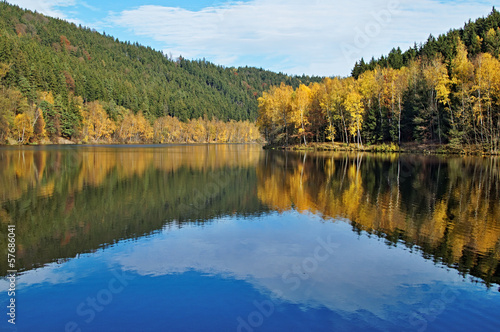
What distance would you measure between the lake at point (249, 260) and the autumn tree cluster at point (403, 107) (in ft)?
125

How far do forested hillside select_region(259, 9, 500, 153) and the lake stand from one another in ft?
126

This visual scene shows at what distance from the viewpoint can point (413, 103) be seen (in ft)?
209

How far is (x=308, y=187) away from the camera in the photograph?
81.9ft

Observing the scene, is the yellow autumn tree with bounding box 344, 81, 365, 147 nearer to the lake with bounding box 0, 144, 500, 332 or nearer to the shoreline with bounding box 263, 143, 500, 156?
the shoreline with bounding box 263, 143, 500, 156

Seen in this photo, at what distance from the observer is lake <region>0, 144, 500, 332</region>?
7879mm

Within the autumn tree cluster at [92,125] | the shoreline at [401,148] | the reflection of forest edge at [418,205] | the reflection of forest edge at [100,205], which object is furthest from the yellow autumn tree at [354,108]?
the autumn tree cluster at [92,125]

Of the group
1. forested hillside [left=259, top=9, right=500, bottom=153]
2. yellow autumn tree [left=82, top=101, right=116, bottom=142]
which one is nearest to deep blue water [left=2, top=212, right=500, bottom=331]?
forested hillside [left=259, top=9, right=500, bottom=153]

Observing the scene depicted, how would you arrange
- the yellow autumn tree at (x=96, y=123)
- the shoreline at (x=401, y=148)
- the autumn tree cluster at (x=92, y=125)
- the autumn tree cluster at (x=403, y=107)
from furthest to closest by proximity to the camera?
the yellow autumn tree at (x=96, y=123)
the autumn tree cluster at (x=92, y=125)
the shoreline at (x=401, y=148)
the autumn tree cluster at (x=403, y=107)

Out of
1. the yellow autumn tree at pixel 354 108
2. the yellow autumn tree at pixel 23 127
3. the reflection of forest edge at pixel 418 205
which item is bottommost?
the reflection of forest edge at pixel 418 205

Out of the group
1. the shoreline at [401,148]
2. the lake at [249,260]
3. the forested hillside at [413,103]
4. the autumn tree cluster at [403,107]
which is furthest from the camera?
the shoreline at [401,148]

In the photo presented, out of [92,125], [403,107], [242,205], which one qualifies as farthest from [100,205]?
[92,125]

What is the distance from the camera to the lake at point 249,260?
25.8 ft

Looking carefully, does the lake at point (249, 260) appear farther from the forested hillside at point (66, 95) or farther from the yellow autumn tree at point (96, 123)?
the yellow autumn tree at point (96, 123)

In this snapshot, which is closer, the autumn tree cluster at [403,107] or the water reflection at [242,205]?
the water reflection at [242,205]
